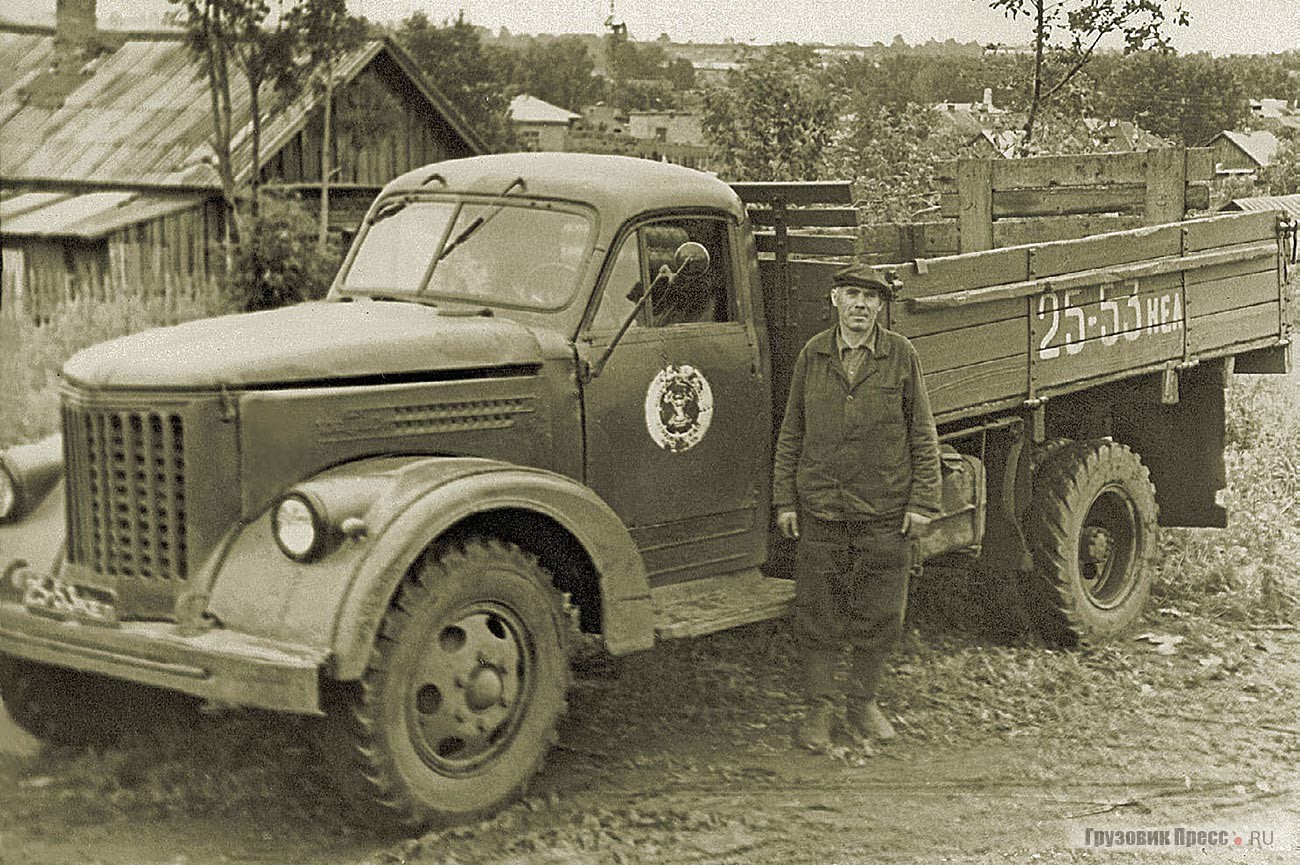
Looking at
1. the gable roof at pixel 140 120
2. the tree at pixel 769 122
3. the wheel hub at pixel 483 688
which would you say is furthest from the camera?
the gable roof at pixel 140 120

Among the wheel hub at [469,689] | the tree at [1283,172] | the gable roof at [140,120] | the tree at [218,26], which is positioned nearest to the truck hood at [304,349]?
the wheel hub at [469,689]

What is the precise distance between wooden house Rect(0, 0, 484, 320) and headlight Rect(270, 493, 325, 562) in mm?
11037

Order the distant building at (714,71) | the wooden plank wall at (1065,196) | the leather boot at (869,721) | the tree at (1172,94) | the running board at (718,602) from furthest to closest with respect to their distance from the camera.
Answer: the distant building at (714,71) < the tree at (1172,94) < the wooden plank wall at (1065,196) < the leather boot at (869,721) < the running board at (718,602)

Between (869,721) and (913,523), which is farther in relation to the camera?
(869,721)

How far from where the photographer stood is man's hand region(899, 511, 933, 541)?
5.54 metres

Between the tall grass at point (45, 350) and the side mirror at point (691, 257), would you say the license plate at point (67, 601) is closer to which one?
the tall grass at point (45, 350)

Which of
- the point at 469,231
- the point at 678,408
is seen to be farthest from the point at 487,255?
the point at 678,408

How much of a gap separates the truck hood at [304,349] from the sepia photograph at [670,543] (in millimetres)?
16

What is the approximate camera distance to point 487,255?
557cm

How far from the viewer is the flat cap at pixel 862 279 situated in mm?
5543

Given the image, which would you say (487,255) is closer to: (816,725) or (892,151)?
(816,725)

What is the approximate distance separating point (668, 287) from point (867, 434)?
33.4 inches

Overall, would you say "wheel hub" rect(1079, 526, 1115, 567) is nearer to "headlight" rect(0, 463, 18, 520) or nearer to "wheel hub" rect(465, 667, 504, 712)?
"wheel hub" rect(465, 667, 504, 712)

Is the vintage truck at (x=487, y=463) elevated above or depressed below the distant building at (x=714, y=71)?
below
